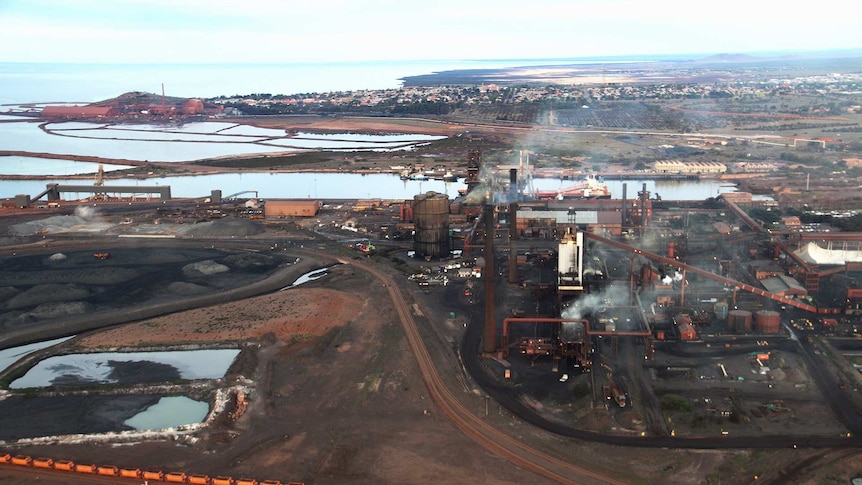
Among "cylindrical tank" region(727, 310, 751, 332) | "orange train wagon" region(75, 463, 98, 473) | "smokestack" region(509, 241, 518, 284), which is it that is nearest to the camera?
"orange train wagon" region(75, 463, 98, 473)

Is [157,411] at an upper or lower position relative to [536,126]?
lower

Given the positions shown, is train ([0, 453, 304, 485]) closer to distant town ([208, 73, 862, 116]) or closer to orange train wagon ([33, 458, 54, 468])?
orange train wagon ([33, 458, 54, 468])

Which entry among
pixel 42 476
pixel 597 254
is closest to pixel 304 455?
pixel 42 476

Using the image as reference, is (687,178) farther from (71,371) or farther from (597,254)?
(71,371)

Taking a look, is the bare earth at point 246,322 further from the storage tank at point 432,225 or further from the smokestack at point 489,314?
the storage tank at point 432,225

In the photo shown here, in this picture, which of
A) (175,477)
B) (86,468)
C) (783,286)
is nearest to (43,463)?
(86,468)

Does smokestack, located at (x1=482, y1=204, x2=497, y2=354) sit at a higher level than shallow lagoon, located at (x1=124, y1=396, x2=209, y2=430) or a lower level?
higher

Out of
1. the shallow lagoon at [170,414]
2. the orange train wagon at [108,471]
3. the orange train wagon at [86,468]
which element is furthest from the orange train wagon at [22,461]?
the shallow lagoon at [170,414]

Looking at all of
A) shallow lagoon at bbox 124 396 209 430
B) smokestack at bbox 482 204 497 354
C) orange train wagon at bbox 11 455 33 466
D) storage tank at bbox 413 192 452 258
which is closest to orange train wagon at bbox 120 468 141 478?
orange train wagon at bbox 11 455 33 466
